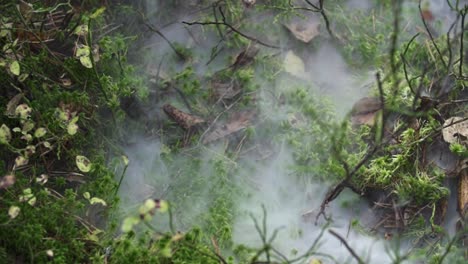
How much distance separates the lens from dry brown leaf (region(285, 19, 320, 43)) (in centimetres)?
353

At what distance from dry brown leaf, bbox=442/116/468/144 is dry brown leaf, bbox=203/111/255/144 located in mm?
1006

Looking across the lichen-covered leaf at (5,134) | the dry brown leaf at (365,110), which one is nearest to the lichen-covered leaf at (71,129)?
the lichen-covered leaf at (5,134)

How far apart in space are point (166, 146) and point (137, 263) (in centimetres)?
86

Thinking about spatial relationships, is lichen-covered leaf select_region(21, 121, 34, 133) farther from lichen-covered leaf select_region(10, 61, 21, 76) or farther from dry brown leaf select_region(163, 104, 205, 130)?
dry brown leaf select_region(163, 104, 205, 130)

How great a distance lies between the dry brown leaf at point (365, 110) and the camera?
317cm

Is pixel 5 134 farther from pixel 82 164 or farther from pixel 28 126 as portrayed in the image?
pixel 82 164

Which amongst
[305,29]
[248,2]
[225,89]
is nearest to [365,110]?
[305,29]

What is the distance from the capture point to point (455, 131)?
9.69ft

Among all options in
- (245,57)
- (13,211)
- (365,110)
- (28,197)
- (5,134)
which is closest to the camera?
(13,211)

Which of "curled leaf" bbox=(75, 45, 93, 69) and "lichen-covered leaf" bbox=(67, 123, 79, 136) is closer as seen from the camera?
"lichen-covered leaf" bbox=(67, 123, 79, 136)

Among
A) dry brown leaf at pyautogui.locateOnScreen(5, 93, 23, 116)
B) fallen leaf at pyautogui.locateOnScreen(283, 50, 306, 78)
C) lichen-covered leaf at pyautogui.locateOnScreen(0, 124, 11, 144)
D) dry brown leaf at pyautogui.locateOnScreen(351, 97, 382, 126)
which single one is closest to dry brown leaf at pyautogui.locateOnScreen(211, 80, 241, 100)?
fallen leaf at pyautogui.locateOnScreen(283, 50, 306, 78)

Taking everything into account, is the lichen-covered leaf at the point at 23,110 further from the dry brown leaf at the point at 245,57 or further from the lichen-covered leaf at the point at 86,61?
the dry brown leaf at the point at 245,57

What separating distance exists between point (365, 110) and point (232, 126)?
74 centimetres

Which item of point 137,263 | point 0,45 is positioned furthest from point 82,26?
point 137,263
